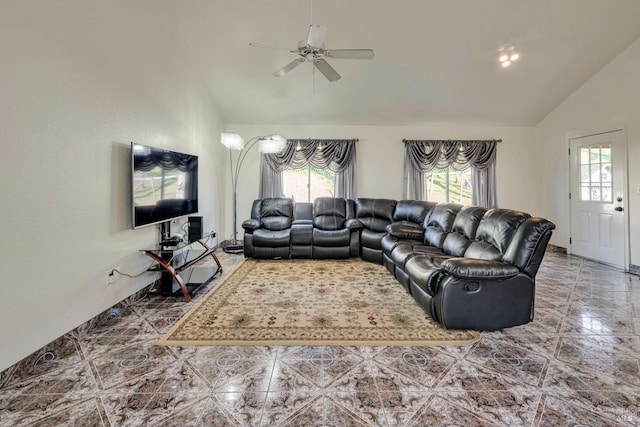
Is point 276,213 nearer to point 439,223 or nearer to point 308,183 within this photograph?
point 308,183

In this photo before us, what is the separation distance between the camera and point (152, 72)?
10.2 feet

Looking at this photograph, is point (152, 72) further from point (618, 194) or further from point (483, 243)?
point (618, 194)

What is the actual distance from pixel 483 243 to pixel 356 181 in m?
3.28

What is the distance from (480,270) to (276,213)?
3.59m

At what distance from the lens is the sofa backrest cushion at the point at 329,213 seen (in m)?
4.85

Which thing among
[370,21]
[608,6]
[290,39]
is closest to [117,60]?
[290,39]

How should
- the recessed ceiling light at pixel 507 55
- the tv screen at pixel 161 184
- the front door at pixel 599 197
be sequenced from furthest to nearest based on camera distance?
the front door at pixel 599 197, the recessed ceiling light at pixel 507 55, the tv screen at pixel 161 184

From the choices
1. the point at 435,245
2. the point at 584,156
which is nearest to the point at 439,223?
the point at 435,245

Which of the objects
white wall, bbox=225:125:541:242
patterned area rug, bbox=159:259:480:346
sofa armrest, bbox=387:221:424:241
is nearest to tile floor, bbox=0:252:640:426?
patterned area rug, bbox=159:259:480:346

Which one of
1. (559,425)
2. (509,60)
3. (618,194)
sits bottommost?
(559,425)

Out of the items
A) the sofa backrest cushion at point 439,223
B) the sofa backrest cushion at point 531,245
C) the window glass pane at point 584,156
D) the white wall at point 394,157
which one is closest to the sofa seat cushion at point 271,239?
the white wall at point 394,157

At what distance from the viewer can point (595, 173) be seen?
14.6ft

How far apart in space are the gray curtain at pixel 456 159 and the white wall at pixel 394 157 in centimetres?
18

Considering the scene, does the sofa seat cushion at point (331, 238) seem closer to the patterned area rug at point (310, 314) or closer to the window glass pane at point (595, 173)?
the patterned area rug at point (310, 314)
